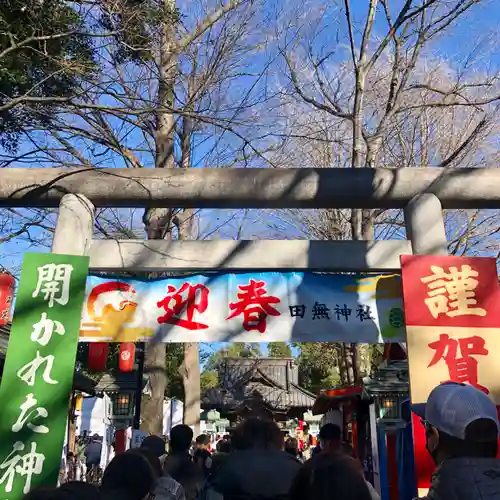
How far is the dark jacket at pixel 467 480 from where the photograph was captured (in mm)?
1712

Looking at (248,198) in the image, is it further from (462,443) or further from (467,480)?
(467,480)

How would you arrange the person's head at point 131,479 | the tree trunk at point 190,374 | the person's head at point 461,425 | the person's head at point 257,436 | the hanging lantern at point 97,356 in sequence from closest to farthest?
the person's head at point 461,425, the person's head at point 131,479, the person's head at point 257,436, the hanging lantern at point 97,356, the tree trunk at point 190,374

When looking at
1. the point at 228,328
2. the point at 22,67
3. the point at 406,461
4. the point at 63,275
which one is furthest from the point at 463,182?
the point at 22,67

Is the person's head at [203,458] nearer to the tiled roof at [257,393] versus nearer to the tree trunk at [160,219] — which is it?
the tree trunk at [160,219]

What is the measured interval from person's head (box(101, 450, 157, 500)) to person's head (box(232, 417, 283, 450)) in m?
0.57

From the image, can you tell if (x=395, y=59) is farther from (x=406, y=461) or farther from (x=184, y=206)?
(x=406, y=461)

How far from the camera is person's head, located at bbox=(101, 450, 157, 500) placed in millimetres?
2668

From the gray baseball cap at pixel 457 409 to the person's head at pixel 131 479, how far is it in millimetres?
1509

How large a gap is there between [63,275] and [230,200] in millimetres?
1920

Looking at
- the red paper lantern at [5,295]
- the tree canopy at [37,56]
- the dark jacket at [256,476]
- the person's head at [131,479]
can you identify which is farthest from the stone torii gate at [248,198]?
the person's head at [131,479]

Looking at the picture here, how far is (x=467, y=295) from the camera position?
17.2 feet

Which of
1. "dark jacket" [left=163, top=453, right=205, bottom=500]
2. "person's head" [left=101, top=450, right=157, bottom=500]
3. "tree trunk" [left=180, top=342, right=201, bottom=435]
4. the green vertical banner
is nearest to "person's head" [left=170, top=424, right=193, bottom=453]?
"dark jacket" [left=163, top=453, right=205, bottom=500]

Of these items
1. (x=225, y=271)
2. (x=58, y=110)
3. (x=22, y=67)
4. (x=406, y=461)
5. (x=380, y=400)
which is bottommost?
(x=406, y=461)

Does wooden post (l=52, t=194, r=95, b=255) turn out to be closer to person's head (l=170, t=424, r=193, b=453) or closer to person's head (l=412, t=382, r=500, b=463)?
person's head (l=170, t=424, r=193, b=453)
